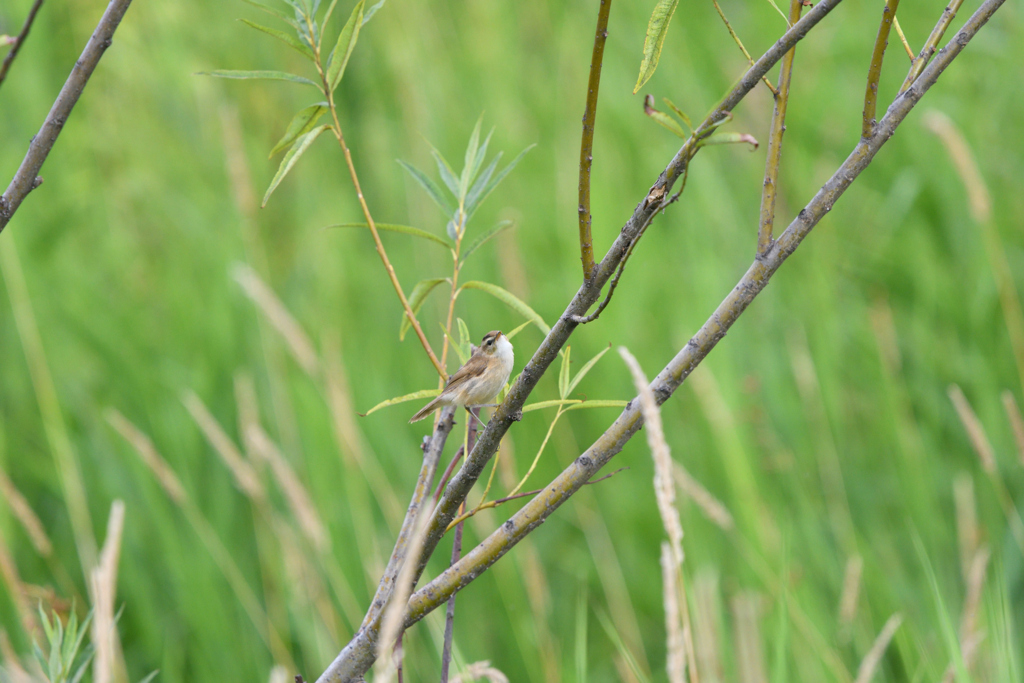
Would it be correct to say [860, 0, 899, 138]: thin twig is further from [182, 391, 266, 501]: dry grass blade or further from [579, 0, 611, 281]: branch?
[182, 391, 266, 501]: dry grass blade

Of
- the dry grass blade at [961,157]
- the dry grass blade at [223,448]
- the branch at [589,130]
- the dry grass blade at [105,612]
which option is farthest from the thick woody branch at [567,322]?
the dry grass blade at [961,157]

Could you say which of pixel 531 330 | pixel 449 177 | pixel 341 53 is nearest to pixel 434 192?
pixel 449 177

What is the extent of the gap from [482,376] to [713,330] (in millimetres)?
242

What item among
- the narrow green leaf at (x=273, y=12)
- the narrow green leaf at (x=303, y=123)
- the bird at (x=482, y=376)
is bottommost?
the bird at (x=482, y=376)

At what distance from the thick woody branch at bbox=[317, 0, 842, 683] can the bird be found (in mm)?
139

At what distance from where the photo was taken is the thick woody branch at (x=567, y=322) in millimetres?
407

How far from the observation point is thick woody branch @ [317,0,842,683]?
1.34ft

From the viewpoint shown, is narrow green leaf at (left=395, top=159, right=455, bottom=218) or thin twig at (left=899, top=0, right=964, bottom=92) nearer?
thin twig at (left=899, top=0, right=964, bottom=92)

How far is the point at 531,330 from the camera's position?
76.5 inches

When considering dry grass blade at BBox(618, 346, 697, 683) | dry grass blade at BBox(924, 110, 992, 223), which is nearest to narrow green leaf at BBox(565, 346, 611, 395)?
dry grass blade at BBox(618, 346, 697, 683)

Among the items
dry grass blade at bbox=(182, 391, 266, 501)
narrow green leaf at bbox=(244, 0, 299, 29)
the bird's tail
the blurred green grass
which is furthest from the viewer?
the blurred green grass

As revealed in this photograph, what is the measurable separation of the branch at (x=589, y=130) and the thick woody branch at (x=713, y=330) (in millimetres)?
78

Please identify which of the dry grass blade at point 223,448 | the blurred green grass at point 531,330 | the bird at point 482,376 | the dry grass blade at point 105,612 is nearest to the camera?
the dry grass blade at point 105,612

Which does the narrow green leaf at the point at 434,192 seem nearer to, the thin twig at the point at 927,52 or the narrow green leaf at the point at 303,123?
the narrow green leaf at the point at 303,123
